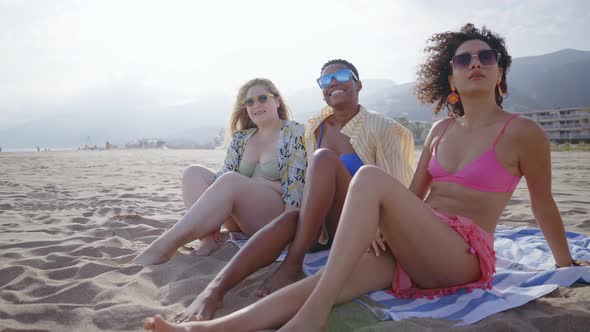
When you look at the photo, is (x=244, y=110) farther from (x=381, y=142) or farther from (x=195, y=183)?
(x=381, y=142)

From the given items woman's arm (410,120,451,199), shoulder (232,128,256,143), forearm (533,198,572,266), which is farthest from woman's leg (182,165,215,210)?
forearm (533,198,572,266)

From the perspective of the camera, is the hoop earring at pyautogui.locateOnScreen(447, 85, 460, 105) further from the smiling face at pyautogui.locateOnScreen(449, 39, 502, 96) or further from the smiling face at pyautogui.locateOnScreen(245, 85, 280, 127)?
the smiling face at pyautogui.locateOnScreen(245, 85, 280, 127)

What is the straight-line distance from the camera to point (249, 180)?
11.2 ft

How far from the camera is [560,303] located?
2088mm

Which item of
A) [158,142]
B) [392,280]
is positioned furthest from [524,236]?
[158,142]

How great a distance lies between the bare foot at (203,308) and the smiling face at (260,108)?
6.82 feet

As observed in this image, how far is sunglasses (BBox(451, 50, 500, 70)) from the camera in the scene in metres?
2.55

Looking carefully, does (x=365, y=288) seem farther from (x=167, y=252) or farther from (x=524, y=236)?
(x=524, y=236)

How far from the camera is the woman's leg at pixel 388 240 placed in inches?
72.2

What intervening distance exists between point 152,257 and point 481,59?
9.07 ft

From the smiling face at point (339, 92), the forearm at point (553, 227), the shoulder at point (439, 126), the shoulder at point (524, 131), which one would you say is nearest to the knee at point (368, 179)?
the shoulder at point (524, 131)

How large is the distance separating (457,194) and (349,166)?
3.39 ft

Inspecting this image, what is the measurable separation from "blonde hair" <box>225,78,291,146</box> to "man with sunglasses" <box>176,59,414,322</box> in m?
0.65

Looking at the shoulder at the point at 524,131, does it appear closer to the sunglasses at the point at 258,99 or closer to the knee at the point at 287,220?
the knee at the point at 287,220
